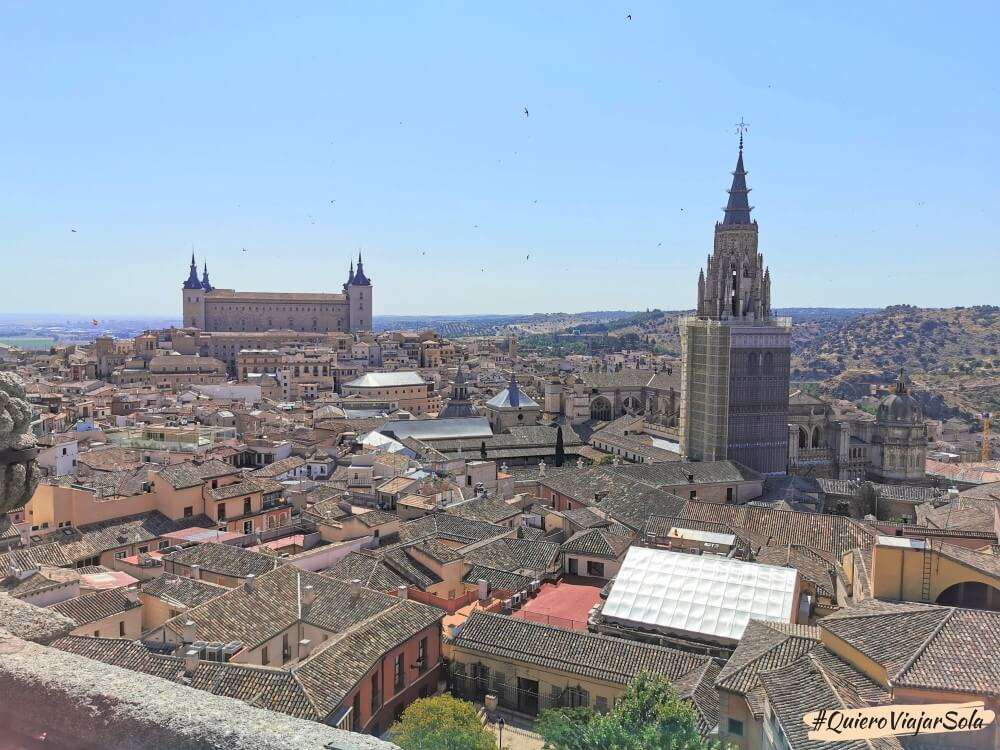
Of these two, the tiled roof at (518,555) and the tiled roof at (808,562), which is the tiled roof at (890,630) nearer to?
the tiled roof at (808,562)

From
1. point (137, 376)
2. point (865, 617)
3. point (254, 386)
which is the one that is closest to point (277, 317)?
point (137, 376)

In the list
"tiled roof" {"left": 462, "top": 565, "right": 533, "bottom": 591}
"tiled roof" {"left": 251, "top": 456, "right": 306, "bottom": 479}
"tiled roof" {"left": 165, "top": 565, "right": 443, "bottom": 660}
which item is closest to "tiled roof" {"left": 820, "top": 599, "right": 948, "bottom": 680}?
"tiled roof" {"left": 165, "top": 565, "right": 443, "bottom": 660}

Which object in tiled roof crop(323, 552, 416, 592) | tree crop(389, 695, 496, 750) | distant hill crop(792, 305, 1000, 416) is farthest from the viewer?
distant hill crop(792, 305, 1000, 416)

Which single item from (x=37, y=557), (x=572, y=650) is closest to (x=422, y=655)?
(x=572, y=650)

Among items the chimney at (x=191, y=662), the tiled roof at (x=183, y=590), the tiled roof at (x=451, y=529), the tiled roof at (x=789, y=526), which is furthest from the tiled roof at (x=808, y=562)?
the chimney at (x=191, y=662)

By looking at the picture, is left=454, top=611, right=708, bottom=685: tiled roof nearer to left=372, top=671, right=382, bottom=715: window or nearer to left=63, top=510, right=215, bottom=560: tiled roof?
left=372, top=671, right=382, bottom=715: window

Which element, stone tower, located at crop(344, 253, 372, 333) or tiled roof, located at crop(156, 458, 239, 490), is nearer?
tiled roof, located at crop(156, 458, 239, 490)
